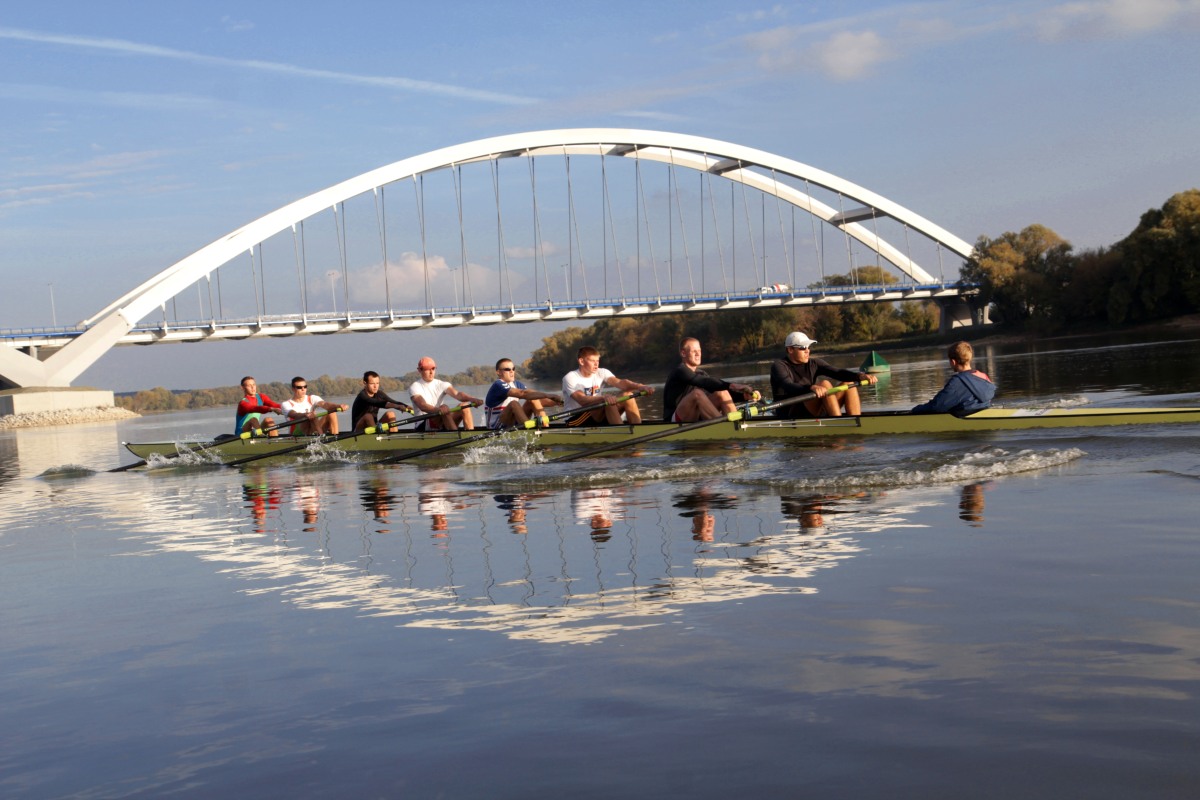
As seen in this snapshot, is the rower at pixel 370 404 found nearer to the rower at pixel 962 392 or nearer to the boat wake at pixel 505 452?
the boat wake at pixel 505 452

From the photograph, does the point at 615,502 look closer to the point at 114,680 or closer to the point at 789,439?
the point at 789,439

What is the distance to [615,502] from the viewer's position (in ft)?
27.3

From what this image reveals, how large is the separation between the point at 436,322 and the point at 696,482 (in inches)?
2421

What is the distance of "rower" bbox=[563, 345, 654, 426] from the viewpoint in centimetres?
1265

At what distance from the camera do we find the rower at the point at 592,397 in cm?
1265

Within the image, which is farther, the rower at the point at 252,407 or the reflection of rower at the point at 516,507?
the rower at the point at 252,407

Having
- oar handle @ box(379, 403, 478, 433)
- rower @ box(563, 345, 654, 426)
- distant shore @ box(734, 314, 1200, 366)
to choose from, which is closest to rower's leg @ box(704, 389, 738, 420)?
rower @ box(563, 345, 654, 426)

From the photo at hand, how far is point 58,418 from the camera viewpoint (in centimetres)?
5912

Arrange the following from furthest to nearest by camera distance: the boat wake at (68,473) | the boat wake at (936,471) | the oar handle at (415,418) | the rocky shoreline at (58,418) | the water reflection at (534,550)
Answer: the rocky shoreline at (58,418), the boat wake at (68,473), the oar handle at (415,418), the boat wake at (936,471), the water reflection at (534,550)

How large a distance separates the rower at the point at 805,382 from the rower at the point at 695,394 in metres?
0.58

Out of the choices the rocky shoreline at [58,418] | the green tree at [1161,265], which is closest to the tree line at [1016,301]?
the green tree at [1161,265]

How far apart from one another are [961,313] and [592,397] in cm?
7384

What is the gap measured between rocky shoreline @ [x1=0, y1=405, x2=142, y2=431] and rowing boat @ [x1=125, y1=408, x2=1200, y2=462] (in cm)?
4886

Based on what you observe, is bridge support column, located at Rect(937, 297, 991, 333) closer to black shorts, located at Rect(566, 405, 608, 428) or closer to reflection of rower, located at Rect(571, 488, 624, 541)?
black shorts, located at Rect(566, 405, 608, 428)
